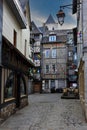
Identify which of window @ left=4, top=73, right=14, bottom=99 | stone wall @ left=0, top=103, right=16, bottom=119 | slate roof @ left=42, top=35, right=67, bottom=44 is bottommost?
stone wall @ left=0, top=103, right=16, bottom=119

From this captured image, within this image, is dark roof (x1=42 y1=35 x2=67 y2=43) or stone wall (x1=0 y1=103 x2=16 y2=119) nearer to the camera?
stone wall (x1=0 y1=103 x2=16 y2=119)

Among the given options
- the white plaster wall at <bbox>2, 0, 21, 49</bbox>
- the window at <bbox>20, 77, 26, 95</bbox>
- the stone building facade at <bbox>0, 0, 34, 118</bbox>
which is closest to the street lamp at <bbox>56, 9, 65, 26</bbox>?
the stone building facade at <bbox>0, 0, 34, 118</bbox>

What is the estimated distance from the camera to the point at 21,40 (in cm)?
1708

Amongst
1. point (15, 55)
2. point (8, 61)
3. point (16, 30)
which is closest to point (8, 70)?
point (8, 61)

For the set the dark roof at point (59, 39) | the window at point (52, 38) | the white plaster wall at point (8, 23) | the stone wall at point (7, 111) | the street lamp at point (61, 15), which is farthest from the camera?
the window at point (52, 38)

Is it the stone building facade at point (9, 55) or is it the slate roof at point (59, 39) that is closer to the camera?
the stone building facade at point (9, 55)

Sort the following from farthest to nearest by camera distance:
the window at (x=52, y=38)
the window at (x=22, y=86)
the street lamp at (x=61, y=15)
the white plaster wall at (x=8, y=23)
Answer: the window at (x=52, y=38) < the window at (x=22, y=86) < the white plaster wall at (x=8, y=23) < the street lamp at (x=61, y=15)

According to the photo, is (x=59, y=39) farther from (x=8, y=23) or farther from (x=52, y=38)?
(x=8, y=23)

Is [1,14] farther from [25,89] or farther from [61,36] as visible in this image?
[61,36]

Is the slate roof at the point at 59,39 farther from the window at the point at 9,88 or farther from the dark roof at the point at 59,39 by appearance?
the window at the point at 9,88

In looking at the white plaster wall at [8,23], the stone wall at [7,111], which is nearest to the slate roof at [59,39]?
the white plaster wall at [8,23]

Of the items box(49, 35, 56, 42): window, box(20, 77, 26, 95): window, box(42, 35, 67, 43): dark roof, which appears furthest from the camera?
box(49, 35, 56, 42): window

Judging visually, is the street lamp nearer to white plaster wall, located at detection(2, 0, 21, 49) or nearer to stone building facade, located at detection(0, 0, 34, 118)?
stone building facade, located at detection(0, 0, 34, 118)

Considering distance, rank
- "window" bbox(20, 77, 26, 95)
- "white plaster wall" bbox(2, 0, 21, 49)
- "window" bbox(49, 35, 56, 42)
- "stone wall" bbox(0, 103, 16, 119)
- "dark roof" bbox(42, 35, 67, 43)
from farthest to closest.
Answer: "window" bbox(49, 35, 56, 42) → "dark roof" bbox(42, 35, 67, 43) → "window" bbox(20, 77, 26, 95) → "white plaster wall" bbox(2, 0, 21, 49) → "stone wall" bbox(0, 103, 16, 119)
